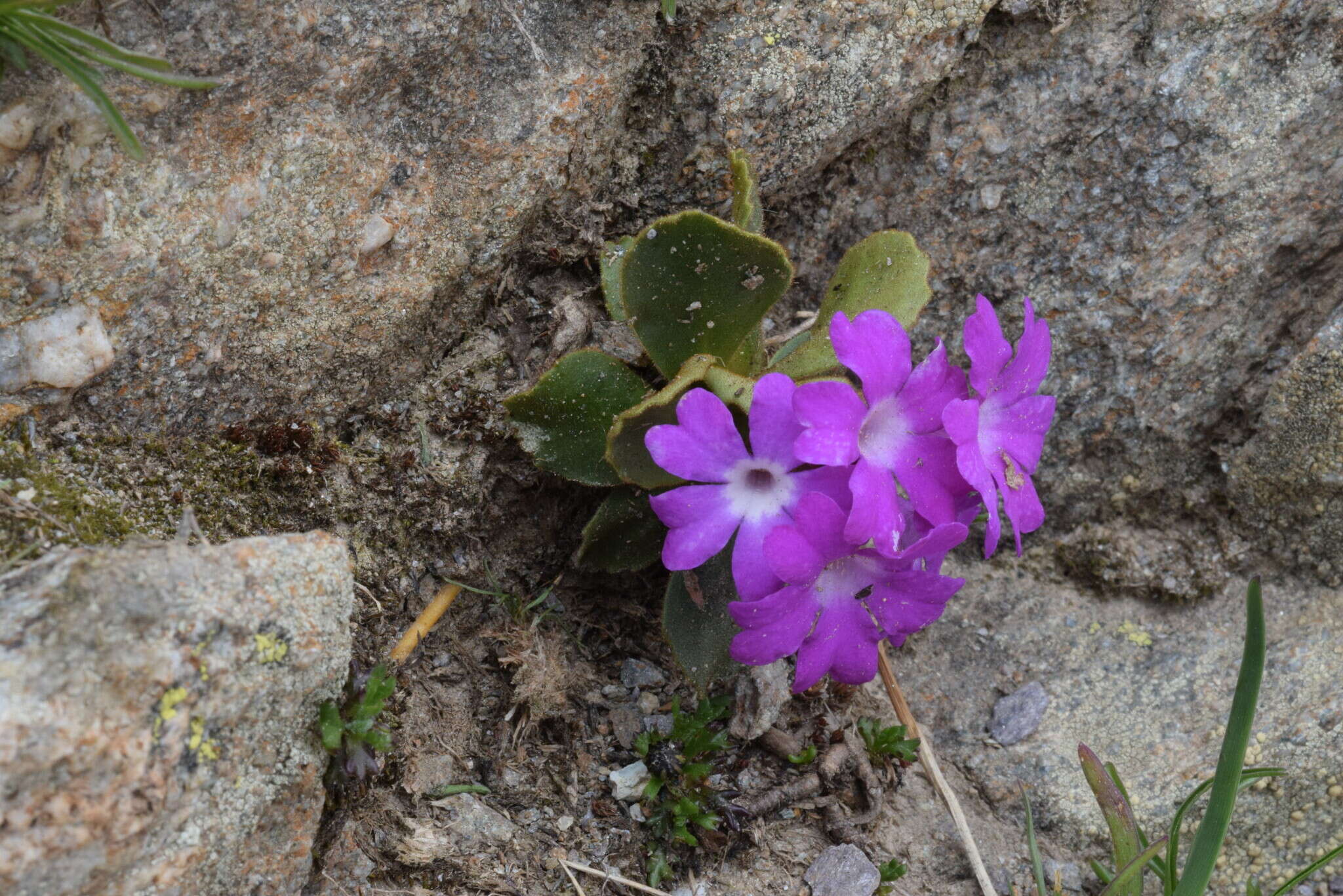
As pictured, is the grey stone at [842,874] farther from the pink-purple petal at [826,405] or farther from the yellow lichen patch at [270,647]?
the yellow lichen patch at [270,647]

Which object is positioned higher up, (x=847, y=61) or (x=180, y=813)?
(x=847, y=61)

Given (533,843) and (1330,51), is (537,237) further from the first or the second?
(1330,51)

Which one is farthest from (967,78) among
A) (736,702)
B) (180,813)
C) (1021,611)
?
(180,813)

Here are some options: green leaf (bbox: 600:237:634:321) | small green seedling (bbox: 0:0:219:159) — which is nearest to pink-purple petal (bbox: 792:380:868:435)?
green leaf (bbox: 600:237:634:321)

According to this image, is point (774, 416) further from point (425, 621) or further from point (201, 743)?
point (201, 743)

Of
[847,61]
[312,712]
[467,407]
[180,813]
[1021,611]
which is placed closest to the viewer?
[180,813]

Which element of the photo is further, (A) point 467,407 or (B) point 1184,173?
(B) point 1184,173
